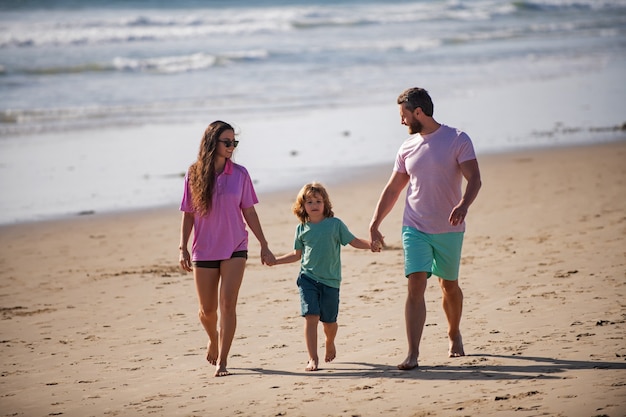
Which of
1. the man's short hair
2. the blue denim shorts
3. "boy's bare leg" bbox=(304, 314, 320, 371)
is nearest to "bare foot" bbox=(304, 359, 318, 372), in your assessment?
"boy's bare leg" bbox=(304, 314, 320, 371)

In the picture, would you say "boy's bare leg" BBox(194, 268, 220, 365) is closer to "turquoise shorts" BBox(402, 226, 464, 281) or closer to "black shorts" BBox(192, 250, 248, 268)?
"black shorts" BBox(192, 250, 248, 268)

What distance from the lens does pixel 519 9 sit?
54.9 metres

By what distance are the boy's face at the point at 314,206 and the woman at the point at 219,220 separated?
384 mm

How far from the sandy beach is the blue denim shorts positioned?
370mm

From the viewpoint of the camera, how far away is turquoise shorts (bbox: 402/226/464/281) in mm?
5883

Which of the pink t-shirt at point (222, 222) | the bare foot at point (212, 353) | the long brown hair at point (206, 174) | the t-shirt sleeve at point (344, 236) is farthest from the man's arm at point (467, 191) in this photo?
the bare foot at point (212, 353)

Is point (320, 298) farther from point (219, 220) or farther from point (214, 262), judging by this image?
point (219, 220)

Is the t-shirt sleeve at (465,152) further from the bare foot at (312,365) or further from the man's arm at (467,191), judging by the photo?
the bare foot at (312,365)

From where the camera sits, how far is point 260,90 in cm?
2428

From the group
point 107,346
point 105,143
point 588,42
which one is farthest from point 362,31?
point 107,346

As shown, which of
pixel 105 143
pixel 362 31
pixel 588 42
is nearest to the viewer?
pixel 105 143

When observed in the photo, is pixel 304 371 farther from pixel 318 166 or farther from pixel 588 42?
pixel 588 42

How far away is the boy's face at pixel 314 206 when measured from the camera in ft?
19.9

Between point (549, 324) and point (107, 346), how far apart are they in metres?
3.34
